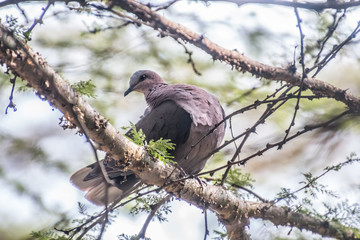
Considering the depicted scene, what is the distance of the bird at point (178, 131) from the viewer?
321cm

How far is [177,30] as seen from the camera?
8.55 ft

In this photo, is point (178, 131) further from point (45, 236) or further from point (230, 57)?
point (45, 236)

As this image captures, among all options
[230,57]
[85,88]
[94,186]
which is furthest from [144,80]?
[85,88]

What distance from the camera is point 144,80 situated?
4238 millimetres

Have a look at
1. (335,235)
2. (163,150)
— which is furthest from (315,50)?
(163,150)

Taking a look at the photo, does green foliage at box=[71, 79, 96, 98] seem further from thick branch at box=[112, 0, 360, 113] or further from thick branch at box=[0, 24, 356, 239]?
thick branch at box=[112, 0, 360, 113]

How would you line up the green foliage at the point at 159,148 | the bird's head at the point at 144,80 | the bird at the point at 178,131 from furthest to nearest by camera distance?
1. the bird's head at the point at 144,80
2. the bird at the point at 178,131
3. the green foliage at the point at 159,148

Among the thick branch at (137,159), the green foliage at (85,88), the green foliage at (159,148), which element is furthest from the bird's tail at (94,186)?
the green foliage at (85,88)

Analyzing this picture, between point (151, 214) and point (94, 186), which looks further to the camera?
point (94, 186)

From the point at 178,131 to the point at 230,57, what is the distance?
28.1 inches

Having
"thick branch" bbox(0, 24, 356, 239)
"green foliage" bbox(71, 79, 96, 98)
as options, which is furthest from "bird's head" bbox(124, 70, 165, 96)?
"green foliage" bbox(71, 79, 96, 98)

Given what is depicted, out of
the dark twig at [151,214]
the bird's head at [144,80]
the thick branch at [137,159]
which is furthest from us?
the bird's head at [144,80]

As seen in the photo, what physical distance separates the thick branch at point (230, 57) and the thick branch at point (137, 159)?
67cm

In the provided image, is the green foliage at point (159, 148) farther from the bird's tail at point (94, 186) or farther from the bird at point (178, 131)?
the bird's tail at point (94, 186)
